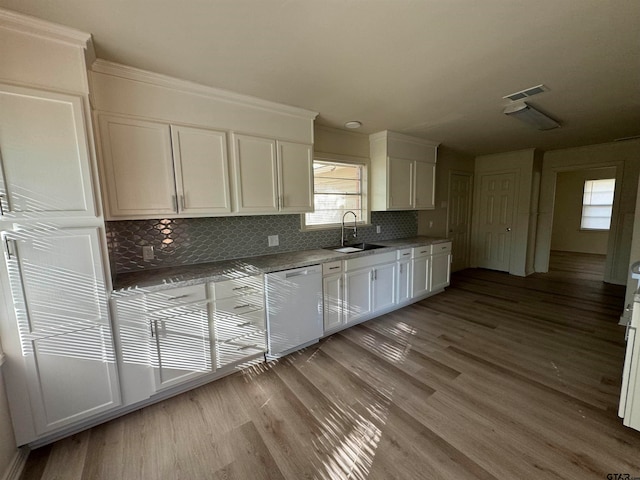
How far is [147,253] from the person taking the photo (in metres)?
2.25

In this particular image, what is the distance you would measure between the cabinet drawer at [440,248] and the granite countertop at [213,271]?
1414mm

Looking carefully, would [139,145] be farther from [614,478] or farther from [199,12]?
[614,478]

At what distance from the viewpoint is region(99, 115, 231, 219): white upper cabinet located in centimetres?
189

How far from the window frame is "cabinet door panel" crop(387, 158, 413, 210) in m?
0.33

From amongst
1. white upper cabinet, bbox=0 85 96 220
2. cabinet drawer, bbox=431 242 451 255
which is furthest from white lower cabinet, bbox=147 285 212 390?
cabinet drawer, bbox=431 242 451 255

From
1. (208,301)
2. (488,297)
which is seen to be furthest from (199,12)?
(488,297)

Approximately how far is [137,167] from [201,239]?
2.67 feet

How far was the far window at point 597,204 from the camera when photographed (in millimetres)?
6906

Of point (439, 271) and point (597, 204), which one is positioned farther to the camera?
point (597, 204)

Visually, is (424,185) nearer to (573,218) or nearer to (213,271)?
(213,271)

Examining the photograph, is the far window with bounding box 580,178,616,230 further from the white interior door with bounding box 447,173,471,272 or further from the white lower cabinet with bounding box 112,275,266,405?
the white lower cabinet with bounding box 112,275,266,405

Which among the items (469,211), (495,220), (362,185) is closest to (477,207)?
(469,211)

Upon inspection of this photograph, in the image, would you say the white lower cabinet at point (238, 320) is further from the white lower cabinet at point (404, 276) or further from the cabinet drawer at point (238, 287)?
the white lower cabinet at point (404, 276)

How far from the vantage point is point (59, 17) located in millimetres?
1384
